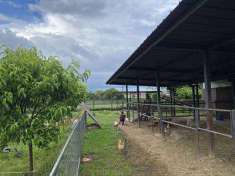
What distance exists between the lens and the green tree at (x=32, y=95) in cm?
465

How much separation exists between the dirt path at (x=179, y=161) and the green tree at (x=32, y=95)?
7.80ft

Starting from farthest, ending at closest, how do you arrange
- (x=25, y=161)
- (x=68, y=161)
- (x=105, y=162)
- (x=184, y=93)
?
1. (x=184, y=93)
2. (x=25, y=161)
3. (x=105, y=162)
4. (x=68, y=161)

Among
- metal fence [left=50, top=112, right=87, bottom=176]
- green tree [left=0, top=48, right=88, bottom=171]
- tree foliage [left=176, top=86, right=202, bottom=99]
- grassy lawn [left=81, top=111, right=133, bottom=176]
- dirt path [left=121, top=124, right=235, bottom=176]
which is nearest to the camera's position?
metal fence [left=50, top=112, right=87, bottom=176]

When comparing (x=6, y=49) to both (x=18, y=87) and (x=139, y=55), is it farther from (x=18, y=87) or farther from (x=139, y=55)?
(x=139, y=55)

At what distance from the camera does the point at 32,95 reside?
15.9ft

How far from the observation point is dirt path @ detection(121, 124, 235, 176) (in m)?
5.71

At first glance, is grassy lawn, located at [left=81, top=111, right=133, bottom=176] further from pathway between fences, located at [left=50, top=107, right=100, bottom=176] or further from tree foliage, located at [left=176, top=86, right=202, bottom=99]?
tree foliage, located at [left=176, top=86, right=202, bottom=99]

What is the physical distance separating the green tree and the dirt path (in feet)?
7.80

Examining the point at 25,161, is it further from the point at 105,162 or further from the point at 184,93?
the point at 184,93

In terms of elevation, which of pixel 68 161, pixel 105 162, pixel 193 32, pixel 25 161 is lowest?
pixel 25 161

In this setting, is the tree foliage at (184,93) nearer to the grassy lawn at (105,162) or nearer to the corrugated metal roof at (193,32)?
the corrugated metal roof at (193,32)

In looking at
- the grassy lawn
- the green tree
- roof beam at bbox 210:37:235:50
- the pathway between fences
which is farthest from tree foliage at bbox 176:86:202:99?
the green tree

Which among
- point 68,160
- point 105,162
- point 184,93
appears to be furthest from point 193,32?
point 184,93

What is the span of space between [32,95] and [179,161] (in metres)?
3.73
